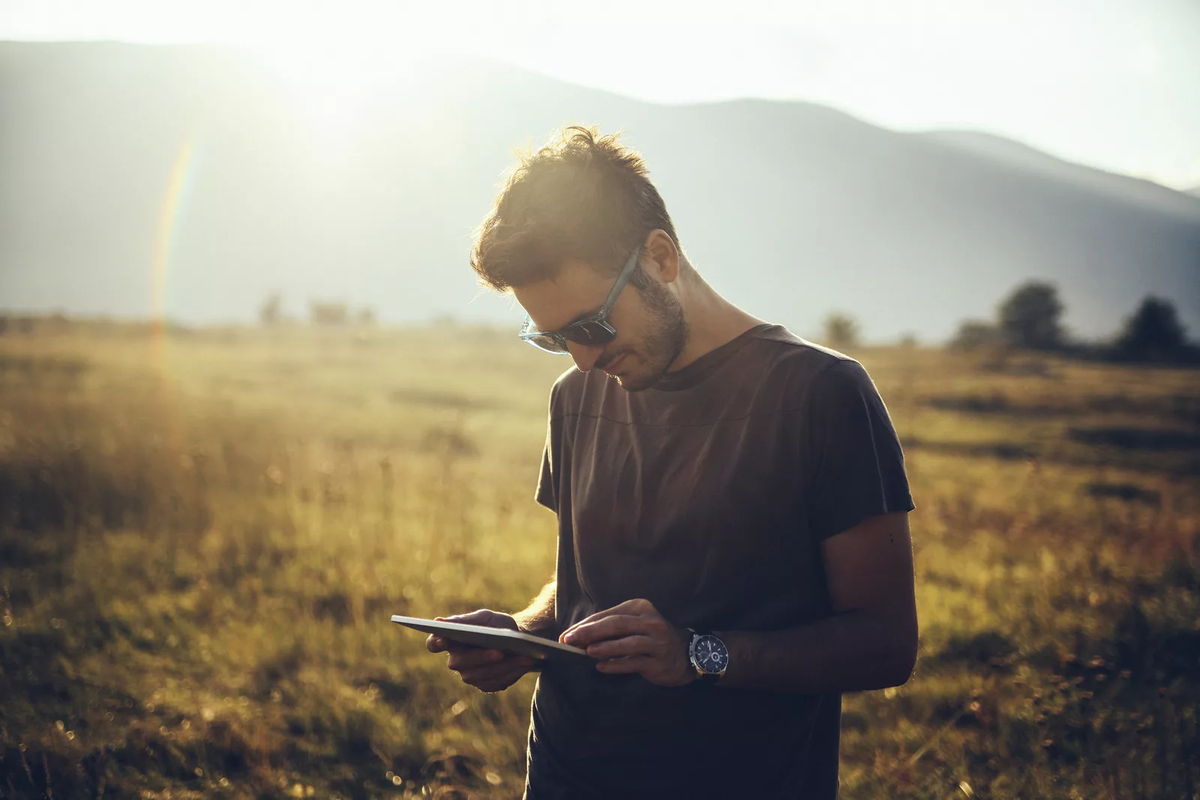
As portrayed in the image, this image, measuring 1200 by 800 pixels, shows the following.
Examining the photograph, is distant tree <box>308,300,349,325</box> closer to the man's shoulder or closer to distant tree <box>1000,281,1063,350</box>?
distant tree <box>1000,281,1063,350</box>

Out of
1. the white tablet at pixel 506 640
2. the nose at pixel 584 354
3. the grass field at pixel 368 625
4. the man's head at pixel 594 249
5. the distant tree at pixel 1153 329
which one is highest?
the distant tree at pixel 1153 329

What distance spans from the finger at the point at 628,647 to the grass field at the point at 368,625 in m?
2.39

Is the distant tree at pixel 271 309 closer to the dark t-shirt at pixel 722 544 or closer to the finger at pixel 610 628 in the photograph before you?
the dark t-shirt at pixel 722 544

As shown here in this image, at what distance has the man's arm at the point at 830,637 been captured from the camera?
5.37 feet

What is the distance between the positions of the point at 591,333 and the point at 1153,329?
6011cm

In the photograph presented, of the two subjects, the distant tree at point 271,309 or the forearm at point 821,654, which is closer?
the forearm at point 821,654

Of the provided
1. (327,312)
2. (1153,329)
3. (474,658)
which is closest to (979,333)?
(1153,329)

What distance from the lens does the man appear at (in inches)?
65.6

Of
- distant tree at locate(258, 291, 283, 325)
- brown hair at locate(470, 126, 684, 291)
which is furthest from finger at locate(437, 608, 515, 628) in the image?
distant tree at locate(258, 291, 283, 325)

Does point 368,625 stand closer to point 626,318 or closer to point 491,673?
point 491,673

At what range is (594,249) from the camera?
6.72ft

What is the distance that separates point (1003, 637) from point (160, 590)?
604 centimetres

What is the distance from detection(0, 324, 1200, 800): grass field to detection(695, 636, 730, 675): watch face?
91.4 inches

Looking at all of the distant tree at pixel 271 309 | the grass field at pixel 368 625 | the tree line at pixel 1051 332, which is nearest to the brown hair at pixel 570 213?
the grass field at pixel 368 625
